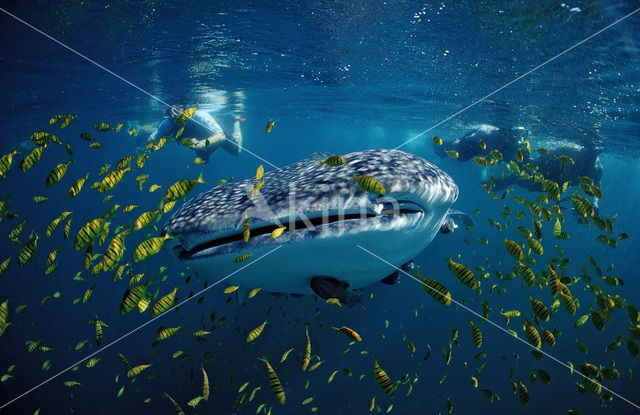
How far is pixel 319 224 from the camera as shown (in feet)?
7.70

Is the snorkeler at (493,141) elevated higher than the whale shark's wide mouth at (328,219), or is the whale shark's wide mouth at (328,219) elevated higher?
the whale shark's wide mouth at (328,219)

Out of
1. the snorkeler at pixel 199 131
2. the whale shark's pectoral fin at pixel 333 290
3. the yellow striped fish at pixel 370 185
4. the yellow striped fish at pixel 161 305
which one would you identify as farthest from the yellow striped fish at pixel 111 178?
the snorkeler at pixel 199 131

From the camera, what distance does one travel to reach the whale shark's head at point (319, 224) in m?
2.33

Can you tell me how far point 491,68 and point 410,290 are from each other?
31.3 ft

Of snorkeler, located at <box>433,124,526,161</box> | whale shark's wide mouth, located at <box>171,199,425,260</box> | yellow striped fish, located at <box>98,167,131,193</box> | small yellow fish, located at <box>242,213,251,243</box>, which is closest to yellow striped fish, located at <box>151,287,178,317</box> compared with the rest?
whale shark's wide mouth, located at <box>171,199,425,260</box>

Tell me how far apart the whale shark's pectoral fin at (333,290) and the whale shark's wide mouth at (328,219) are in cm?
71

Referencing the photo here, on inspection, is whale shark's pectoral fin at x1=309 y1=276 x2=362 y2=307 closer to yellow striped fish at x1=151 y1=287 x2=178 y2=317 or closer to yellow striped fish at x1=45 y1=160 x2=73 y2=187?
yellow striped fish at x1=151 y1=287 x2=178 y2=317

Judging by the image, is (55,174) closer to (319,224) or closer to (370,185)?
(319,224)

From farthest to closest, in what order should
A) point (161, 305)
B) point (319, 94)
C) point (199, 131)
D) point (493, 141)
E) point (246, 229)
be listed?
point (319, 94) → point (199, 131) → point (493, 141) → point (161, 305) → point (246, 229)

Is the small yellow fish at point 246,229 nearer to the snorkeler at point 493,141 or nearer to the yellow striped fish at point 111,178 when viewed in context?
the yellow striped fish at point 111,178

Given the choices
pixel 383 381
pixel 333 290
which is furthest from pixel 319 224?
pixel 383 381

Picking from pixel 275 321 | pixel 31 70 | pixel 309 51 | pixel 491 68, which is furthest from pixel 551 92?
pixel 31 70

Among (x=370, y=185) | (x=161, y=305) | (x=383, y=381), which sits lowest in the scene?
(x=383, y=381)

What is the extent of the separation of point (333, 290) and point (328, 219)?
2.53 feet
